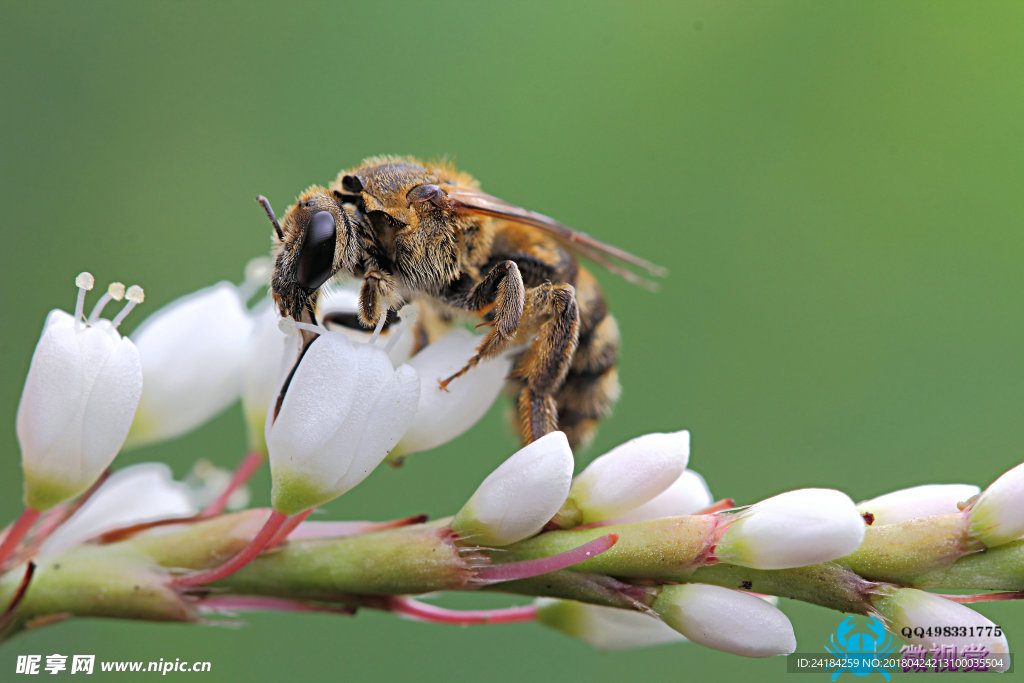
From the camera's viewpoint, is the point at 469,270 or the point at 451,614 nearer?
the point at 451,614

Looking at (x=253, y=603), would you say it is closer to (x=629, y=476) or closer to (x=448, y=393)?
(x=448, y=393)

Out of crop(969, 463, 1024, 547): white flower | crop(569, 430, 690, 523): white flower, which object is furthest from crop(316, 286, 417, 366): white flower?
crop(969, 463, 1024, 547): white flower

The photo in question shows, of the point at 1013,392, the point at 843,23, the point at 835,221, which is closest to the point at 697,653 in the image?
the point at 1013,392

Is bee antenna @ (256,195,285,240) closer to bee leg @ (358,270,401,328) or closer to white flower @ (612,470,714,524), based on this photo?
bee leg @ (358,270,401,328)

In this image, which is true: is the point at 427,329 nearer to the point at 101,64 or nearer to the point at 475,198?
the point at 475,198

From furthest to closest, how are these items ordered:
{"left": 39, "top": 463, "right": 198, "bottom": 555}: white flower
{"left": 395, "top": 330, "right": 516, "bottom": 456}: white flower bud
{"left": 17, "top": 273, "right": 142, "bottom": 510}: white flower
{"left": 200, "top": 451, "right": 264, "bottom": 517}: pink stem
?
{"left": 39, "top": 463, "right": 198, "bottom": 555}: white flower < {"left": 200, "top": 451, "right": 264, "bottom": 517}: pink stem < {"left": 395, "top": 330, "right": 516, "bottom": 456}: white flower bud < {"left": 17, "top": 273, "right": 142, "bottom": 510}: white flower

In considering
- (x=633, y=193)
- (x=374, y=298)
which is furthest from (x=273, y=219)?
(x=633, y=193)
